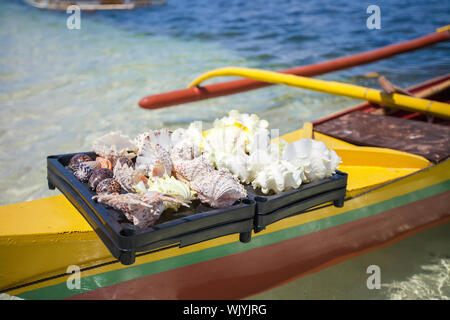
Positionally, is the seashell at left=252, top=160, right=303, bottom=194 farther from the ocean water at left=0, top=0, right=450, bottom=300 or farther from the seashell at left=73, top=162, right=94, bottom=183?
the ocean water at left=0, top=0, right=450, bottom=300

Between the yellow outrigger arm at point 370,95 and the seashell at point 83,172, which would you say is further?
the yellow outrigger arm at point 370,95

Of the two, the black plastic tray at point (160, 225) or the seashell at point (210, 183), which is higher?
the seashell at point (210, 183)

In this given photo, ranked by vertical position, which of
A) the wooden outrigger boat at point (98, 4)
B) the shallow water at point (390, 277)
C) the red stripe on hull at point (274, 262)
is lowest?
the shallow water at point (390, 277)

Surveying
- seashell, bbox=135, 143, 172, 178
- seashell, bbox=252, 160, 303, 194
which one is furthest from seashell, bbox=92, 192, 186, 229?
seashell, bbox=252, 160, 303, 194

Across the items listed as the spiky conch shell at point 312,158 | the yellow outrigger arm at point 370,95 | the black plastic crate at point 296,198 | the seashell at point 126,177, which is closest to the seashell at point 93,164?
the seashell at point 126,177

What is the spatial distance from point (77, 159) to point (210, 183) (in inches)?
22.5

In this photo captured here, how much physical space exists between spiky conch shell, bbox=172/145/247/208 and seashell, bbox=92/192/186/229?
0.10 metres

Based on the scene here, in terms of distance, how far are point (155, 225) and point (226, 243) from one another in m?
0.43

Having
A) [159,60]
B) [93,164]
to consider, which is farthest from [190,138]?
[159,60]

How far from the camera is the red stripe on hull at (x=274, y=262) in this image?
163 centimetres

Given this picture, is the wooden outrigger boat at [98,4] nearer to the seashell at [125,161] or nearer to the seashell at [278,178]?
the seashell at [125,161]

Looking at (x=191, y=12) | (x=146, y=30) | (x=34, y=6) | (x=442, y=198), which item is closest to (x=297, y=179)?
(x=442, y=198)

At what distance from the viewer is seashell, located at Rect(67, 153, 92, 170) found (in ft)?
5.32

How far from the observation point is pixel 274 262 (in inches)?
72.0
